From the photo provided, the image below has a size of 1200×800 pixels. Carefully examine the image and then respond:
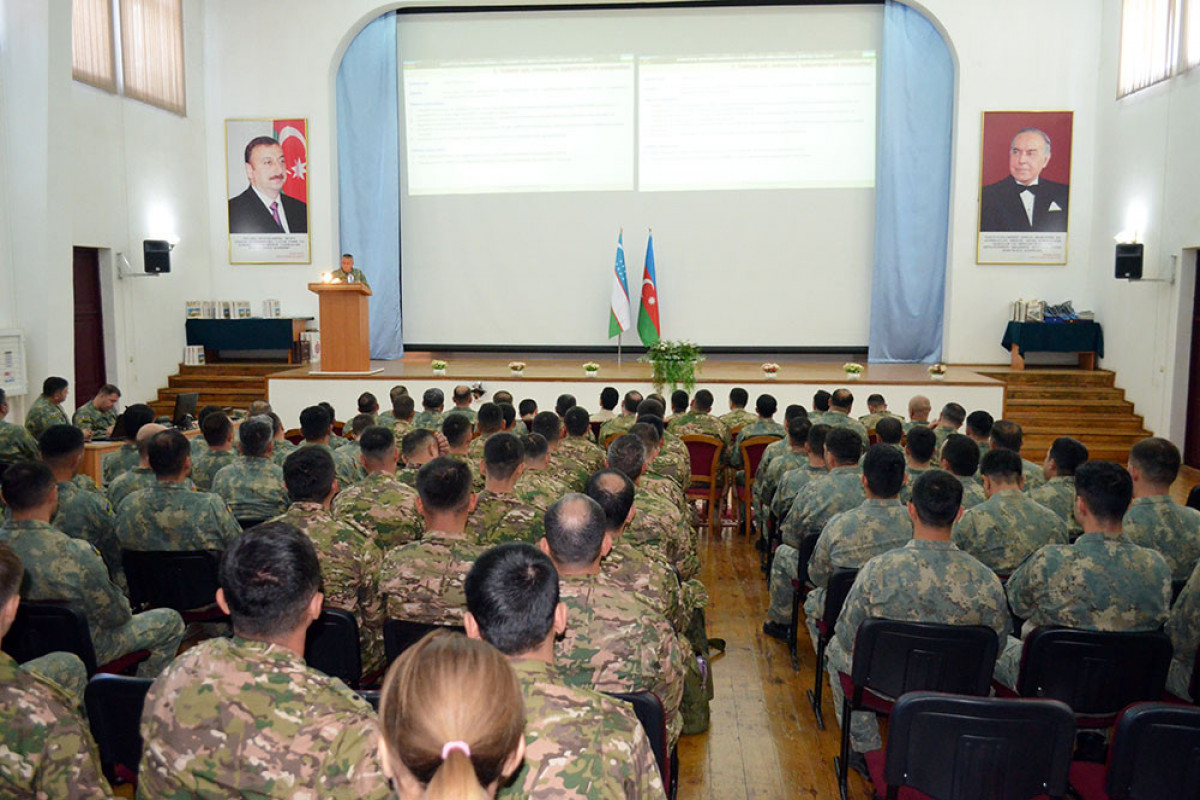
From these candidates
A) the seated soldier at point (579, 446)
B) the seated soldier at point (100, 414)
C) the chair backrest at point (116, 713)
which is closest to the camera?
the chair backrest at point (116, 713)

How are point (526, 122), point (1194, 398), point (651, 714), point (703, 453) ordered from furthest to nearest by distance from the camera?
point (526, 122) < point (1194, 398) < point (703, 453) < point (651, 714)

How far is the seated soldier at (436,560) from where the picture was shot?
10.3 feet

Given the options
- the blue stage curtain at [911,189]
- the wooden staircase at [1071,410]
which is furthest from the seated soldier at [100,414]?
the blue stage curtain at [911,189]

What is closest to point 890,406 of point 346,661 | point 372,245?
point 372,245

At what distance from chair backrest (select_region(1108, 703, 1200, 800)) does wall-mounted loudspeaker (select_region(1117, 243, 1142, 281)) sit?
9902 mm

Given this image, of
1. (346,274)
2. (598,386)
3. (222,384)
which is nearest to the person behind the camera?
(598,386)

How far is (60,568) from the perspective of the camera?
3.25 meters

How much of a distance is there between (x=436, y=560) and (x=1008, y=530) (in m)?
2.34

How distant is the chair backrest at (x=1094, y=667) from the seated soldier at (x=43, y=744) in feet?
8.51

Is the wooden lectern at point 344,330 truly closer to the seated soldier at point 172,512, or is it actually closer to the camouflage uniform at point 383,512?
the seated soldier at point 172,512

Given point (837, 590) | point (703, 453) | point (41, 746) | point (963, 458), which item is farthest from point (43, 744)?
point (703, 453)

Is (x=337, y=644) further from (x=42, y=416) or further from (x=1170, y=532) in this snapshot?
(x=42, y=416)

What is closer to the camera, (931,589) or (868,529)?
(931,589)

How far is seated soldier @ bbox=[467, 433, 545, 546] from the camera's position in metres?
3.97
